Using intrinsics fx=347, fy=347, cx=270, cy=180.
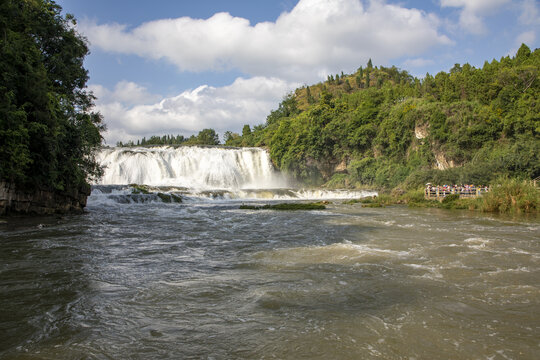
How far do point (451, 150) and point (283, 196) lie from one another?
694 inches

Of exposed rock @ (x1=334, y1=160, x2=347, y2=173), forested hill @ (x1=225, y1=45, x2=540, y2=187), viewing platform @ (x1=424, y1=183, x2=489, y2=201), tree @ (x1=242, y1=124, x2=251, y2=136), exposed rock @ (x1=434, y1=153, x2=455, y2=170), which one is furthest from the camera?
tree @ (x1=242, y1=124, x2=251, y2=136)

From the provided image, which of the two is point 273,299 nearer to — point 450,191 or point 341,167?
point 450,191

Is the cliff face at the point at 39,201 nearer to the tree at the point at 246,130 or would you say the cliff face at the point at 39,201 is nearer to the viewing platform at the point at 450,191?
the viewing platform at the point at 450,191

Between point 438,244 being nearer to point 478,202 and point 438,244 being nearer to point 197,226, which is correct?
point 197,226

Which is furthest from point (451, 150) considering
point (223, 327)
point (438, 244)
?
point (223, 327)

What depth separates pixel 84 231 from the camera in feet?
36.5

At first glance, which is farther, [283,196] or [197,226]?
[283,196]

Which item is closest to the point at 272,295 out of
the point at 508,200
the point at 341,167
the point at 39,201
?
the point at 39,201

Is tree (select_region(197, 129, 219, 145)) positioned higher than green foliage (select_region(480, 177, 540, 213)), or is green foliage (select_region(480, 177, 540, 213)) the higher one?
tree (select_region(197, 129, 219, 145))

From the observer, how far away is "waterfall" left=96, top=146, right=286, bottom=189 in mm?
37844

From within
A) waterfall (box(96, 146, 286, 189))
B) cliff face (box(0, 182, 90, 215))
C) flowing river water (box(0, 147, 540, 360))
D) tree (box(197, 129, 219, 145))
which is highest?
tree (box(197, 129, 219, 145))

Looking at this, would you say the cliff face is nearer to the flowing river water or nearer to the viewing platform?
the flowing river water

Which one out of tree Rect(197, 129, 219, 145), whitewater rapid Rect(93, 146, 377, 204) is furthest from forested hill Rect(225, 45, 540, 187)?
tree Rect(197, 129, 219, 145)

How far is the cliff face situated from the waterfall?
59.5 feet
